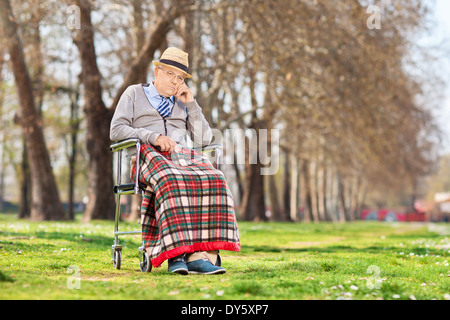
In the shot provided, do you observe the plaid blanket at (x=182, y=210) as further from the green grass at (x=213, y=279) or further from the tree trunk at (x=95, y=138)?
the tree trunk at (x=95, y=138)

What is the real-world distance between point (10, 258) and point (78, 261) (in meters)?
0.72

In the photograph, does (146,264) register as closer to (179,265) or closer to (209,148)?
(179,265)

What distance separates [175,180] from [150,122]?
0.97 m

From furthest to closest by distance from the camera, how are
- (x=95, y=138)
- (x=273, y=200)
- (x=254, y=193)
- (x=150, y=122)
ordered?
(x=273, y=200)
(x=254, y=193)
(x=95, y=138)
(x=150, y=122)

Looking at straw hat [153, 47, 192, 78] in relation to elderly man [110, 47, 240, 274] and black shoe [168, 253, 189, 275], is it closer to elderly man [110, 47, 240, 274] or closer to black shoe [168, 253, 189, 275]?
elderly man [110, 47, 240, 274]

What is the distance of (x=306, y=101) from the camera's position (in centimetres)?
2197

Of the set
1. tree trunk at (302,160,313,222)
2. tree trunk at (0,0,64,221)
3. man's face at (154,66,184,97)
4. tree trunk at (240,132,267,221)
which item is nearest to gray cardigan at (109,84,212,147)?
A: man's face at (154,66,184,97)

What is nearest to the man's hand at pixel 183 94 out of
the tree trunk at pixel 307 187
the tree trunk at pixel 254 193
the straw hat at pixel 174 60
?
the straw hat at pixel 174 60

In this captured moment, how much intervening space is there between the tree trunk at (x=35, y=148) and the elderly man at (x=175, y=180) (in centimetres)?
1327

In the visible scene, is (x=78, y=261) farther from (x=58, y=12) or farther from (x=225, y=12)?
(x=58, y=12)

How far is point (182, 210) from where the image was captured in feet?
18.1

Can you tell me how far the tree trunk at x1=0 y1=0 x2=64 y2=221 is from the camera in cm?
1886

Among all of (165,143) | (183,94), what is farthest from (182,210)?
(183,94)

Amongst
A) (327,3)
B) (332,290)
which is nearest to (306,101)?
(327,3)
